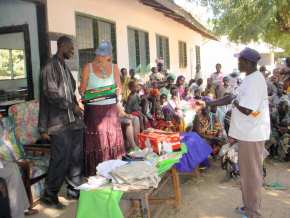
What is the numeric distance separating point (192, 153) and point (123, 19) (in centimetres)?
472

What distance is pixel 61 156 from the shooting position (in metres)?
4.40

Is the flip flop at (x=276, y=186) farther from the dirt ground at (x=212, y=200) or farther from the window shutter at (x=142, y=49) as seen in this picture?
the window shutter at (x=142, y=49)

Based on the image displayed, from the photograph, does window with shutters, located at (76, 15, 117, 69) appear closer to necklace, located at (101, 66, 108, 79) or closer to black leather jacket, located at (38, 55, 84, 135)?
necklace, located at (101, 66, 108, 79)

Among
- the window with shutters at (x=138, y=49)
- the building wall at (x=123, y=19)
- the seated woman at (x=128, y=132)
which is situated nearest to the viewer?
the seated woman at (x=128, y=132)

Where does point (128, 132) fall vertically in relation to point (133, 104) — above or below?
below

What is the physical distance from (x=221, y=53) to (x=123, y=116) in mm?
24253

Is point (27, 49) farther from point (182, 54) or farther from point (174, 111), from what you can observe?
point (182, 54)

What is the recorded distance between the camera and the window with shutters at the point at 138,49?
9.85 m

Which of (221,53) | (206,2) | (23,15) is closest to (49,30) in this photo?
(23,15)

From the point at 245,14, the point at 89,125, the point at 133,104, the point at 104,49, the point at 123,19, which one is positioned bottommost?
the point at 89,125

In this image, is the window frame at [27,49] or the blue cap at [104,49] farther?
the window frame at [27,49]

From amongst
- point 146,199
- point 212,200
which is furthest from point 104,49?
point 212,200

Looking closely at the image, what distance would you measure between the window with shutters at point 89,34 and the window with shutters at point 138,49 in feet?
4.49

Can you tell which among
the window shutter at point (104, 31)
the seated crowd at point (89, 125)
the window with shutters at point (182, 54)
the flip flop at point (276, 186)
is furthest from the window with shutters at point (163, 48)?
the flip flop at point (276, 186)
